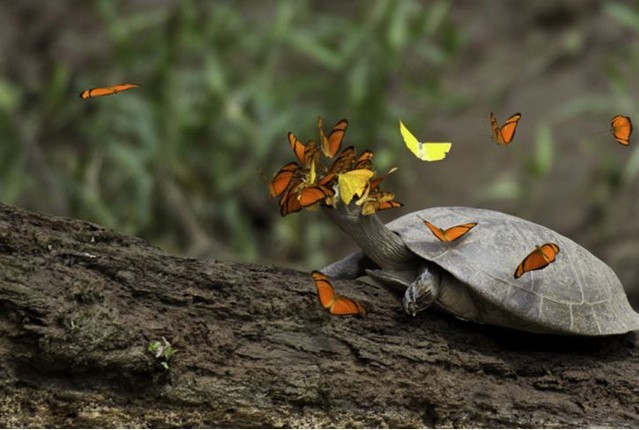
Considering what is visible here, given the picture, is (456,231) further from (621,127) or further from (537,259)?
(621,127)

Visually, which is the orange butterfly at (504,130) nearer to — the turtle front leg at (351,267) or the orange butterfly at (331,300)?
the turtle front leg at (351,267)

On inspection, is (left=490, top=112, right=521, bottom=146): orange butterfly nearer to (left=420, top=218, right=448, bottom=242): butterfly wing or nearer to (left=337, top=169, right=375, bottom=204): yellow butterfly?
(left=420, top=218, right=448, bottom=242): butterfly wing

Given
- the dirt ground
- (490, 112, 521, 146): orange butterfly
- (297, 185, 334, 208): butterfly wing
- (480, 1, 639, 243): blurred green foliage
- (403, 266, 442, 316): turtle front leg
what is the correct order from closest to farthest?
(297, 185, 334, 208): butterfly wing < (403, 266, 442, 316): turtle front leg < (490, 112, 521, 146): orange butterfly < (480, 1, 639, 243): blurred green foliage < the dirt ground

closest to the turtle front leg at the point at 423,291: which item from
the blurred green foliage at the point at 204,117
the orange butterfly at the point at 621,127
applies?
the orange butterfly at the point at 621,127

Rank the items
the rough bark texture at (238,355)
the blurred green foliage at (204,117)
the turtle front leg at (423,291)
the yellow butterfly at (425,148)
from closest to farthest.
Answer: the rough bark texture at (238,355) < the turtle front leg at (423,291) < the yellow butterfly at (425,148) < the blurred green foliage at (204,117)

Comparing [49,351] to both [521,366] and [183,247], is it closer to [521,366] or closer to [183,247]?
[521,366]

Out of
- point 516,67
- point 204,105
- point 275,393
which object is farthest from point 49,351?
point 516,67

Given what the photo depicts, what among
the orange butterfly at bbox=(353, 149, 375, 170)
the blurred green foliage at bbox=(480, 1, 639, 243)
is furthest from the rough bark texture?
the blurred green foliage at bbox=(480, 1, 639, 243)
